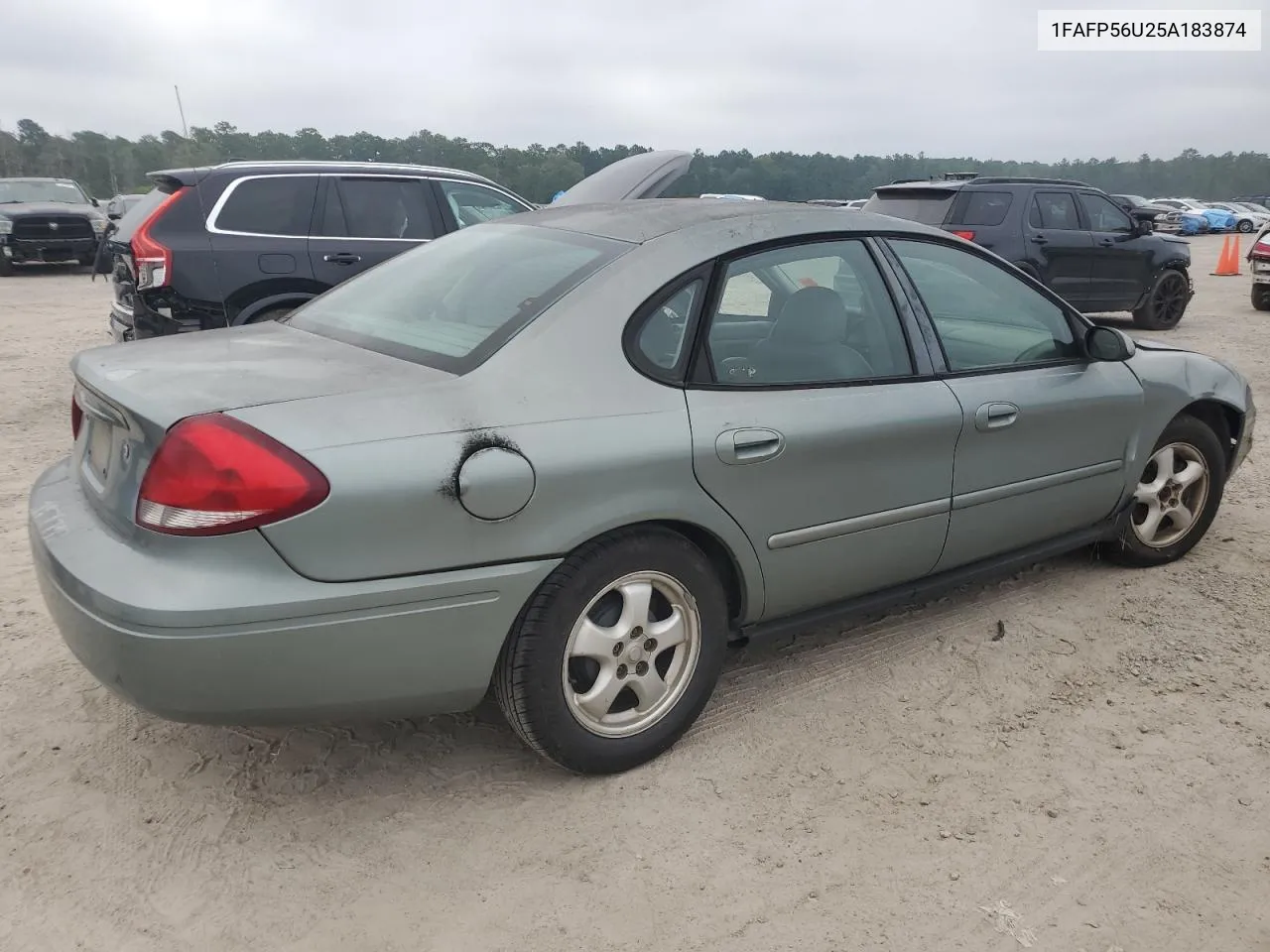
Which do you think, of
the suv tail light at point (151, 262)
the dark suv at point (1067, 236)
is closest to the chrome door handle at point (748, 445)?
the suv tail light at point (151, 262)

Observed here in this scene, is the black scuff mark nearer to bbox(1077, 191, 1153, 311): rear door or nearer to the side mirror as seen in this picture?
the side mirror

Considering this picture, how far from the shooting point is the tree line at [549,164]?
31297mm

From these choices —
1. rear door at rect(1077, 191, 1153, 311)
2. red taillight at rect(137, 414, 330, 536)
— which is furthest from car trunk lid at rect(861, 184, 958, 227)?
red taillight at rect(137, 414, 330, 536)

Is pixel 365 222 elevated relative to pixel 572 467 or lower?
elevated

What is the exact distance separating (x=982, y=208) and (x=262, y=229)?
7.51 meters

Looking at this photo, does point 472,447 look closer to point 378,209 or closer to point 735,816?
point 735,816

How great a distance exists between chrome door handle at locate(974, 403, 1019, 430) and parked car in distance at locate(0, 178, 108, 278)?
19.2 metres

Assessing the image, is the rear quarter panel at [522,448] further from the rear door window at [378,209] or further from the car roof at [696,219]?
the rear door window at [378,209]

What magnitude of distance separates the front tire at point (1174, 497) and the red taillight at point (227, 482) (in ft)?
10.8

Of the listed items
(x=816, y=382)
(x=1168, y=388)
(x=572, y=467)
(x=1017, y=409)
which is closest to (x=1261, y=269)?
(x=1168, y=388)

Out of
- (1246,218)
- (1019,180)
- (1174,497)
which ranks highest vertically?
(1019,180)

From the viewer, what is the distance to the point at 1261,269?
13.3m

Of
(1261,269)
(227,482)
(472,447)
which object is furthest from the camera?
(1261,269)

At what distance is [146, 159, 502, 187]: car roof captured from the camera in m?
6.61
